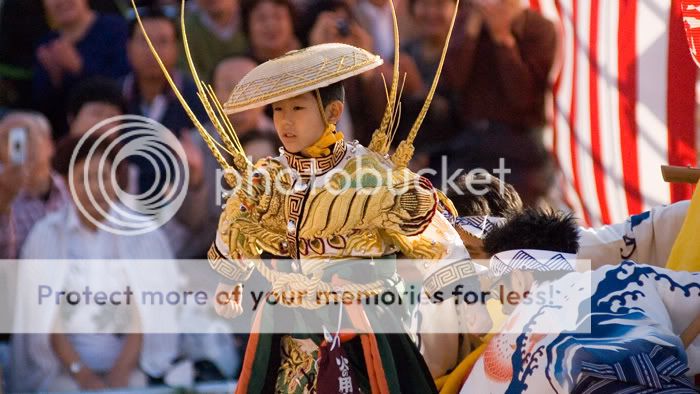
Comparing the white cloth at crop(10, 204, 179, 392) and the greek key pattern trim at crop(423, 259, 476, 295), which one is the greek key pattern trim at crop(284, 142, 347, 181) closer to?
the greek key pattern trim at crop(423, 259, 476, 295)

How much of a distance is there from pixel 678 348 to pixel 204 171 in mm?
2780

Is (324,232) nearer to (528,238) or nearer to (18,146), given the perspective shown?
(528,238)

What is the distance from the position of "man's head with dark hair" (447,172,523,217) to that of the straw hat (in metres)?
0.75

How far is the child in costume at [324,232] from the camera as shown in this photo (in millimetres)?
3494

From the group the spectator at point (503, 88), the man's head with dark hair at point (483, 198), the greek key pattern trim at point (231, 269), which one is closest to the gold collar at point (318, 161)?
the greek key pattern trim at point (231, 269)

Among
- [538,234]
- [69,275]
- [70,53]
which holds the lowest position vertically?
[69,275]

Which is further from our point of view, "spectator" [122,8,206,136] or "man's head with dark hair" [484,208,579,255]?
"spectator" [122,8,206,136]

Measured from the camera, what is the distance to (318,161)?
3.60 m

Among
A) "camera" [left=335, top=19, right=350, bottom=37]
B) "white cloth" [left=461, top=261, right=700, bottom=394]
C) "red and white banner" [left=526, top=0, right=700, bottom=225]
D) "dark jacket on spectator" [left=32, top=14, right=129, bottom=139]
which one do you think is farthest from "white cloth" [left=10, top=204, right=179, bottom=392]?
"white cloth" [left=461, top=261, right=700, bottom=394]

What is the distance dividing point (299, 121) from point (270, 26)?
177 cm

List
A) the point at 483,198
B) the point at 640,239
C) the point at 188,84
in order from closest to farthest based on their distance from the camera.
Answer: the point at 640,239 < the point at 483,198 < the point at 188,84

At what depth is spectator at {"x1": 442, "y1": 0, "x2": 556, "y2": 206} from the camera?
508cm

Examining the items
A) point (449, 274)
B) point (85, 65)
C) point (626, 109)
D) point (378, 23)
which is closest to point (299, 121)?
point (449, 274)

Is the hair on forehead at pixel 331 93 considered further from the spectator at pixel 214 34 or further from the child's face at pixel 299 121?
the spectator at pixel 214 34
